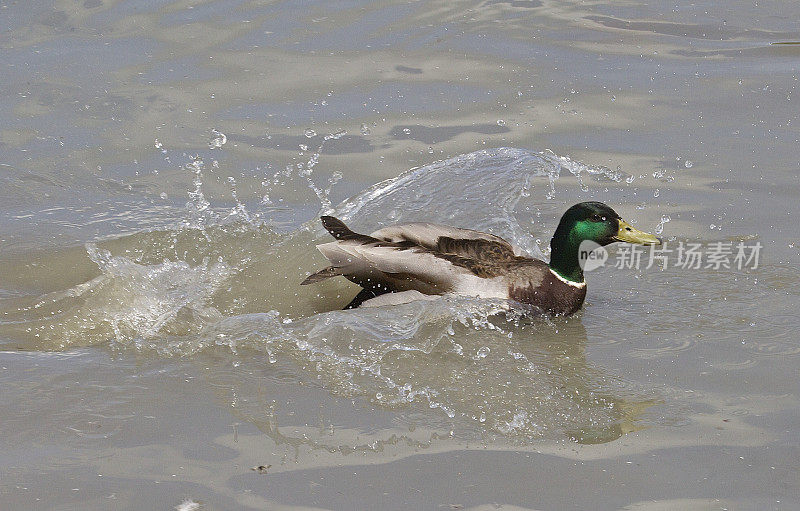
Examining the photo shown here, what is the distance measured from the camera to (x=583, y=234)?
519 cm

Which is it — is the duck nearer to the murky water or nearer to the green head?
the green head

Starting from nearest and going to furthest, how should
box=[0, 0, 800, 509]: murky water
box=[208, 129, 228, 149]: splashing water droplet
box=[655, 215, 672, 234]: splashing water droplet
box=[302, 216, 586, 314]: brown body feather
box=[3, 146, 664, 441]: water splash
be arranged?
box=[0, 0, 800, 509]: murky water → box=[3, 146, 664, 441]: water splash → box=[302, 216, 586, 314]: brown body feather → box=[655, 215, 672, 234]: splashing water droplet → box=[208, 129, 228, 149]: splashing water droplet

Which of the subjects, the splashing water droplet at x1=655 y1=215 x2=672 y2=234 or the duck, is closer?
the duck

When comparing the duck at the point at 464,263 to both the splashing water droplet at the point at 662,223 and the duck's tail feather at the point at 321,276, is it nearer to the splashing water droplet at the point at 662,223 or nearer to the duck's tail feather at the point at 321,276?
the duck's tail feather at the point at 321,276

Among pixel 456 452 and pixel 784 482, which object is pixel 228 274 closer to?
pixel 456 452

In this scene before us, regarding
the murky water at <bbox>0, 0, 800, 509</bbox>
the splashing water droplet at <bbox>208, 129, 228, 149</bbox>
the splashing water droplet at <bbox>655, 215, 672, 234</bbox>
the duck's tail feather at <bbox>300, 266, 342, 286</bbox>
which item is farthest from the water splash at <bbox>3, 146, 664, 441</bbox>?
the splashing water droplet at <bbox>655, 215, 672, 234</bbox>

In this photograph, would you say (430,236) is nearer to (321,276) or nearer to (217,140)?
(321,276)

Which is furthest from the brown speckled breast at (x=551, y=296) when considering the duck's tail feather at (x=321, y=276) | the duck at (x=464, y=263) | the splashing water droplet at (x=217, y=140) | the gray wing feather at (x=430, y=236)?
the splashing water droplet at (x=217, y=140)

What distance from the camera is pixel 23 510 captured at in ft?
11.0

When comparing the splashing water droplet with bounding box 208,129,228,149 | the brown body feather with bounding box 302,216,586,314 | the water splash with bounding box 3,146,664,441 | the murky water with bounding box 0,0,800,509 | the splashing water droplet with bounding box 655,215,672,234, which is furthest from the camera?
the splashing water droplet with bounding box 208,129,228,149

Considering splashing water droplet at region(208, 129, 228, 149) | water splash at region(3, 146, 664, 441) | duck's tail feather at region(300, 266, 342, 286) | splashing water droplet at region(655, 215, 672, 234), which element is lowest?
water splash at region(3, 146, 664, 441)

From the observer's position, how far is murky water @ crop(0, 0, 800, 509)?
144 inches

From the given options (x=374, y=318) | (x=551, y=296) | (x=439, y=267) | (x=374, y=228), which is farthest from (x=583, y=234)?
(x=374, y=228)

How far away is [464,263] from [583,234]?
24.9 inches
